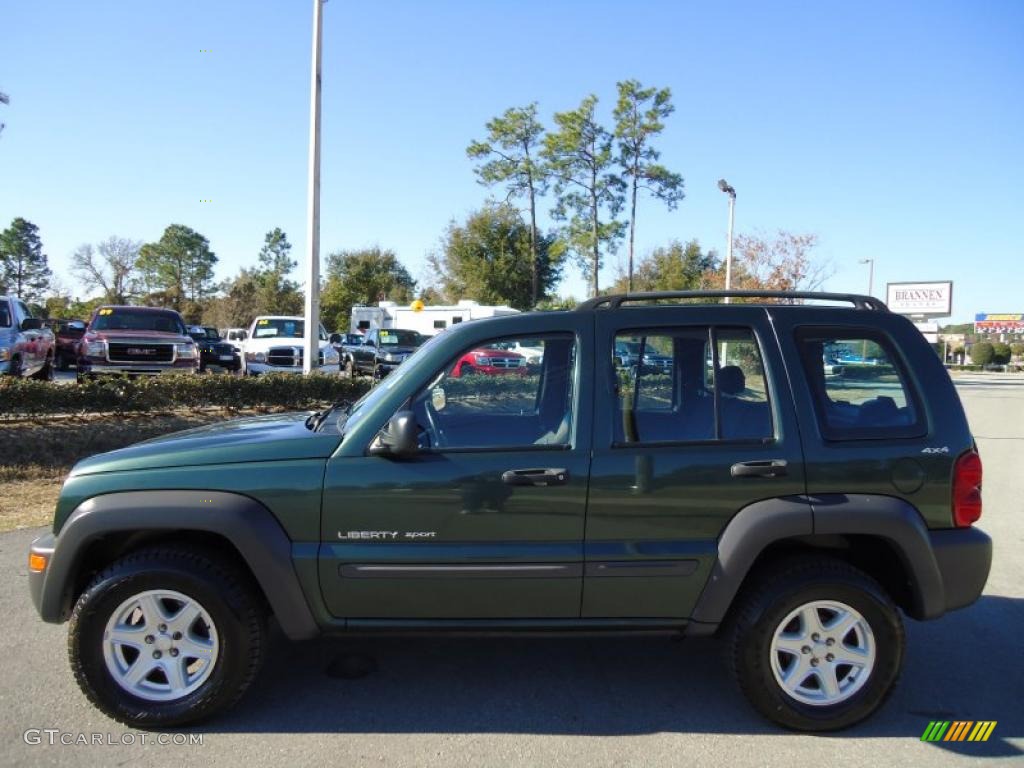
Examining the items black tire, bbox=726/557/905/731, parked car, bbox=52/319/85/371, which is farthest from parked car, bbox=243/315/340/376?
black tire, bbox=726/557/905/731

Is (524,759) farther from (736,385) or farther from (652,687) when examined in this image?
(736,385)

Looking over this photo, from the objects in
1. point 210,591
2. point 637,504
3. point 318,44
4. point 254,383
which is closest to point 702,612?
point 637,504

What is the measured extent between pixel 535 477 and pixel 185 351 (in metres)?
12.4

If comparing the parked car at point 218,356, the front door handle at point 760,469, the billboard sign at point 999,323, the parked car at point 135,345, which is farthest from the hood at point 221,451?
the billboard sign at point 999,323

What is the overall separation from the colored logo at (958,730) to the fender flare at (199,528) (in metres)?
2.86

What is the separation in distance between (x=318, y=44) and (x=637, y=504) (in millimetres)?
14699

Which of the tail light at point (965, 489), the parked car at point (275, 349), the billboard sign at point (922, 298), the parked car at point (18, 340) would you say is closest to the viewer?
the tail light at point (965, 489)

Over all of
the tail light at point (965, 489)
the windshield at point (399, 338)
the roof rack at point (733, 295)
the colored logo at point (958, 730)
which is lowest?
the colored logo at point (958, 730)

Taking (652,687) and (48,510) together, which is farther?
(48,510)

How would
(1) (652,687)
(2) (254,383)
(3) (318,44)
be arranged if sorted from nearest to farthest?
(1) (652,687)
(2) (254,383)
(3) (318,44)

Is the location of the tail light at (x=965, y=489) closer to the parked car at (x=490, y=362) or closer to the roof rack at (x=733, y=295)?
the roof rack at (x=733, y=295)

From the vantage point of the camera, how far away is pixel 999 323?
10525 centimetres

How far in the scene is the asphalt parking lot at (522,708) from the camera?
3.08 meters

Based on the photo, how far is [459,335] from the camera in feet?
11.5
